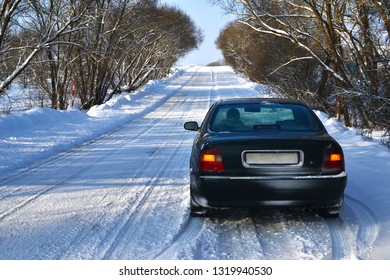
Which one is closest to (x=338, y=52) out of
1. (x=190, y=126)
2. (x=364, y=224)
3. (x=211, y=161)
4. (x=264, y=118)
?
(x=190, y=126)

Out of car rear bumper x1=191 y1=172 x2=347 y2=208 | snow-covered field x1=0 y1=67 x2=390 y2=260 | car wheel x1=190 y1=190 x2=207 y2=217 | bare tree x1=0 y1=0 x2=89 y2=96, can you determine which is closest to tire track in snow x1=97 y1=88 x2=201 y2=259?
snow-covered field x1=0 y1=67 x2=390 y2=260

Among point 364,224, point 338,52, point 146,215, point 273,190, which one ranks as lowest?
point 364,224

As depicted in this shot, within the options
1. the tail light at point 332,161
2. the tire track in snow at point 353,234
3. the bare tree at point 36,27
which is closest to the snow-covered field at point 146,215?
the tire track in snow at point 353,234

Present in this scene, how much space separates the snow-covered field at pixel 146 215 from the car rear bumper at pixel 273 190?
351 mm

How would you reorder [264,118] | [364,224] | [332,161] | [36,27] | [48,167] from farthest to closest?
[36,27] → [48,167] → [264,118] → [364,224] → [332,161]

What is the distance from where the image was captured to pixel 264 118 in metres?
5.26

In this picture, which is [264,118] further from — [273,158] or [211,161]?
[211,161]

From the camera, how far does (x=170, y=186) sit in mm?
6422

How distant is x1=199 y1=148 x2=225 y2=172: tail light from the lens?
174 inches

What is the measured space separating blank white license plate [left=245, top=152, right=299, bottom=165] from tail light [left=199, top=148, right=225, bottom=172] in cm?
28

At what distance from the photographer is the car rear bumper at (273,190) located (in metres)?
4.32

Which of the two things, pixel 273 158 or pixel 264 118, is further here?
pixel 264 118

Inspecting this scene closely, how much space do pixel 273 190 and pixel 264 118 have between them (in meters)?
1.23
